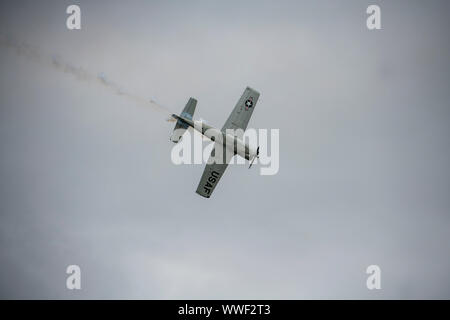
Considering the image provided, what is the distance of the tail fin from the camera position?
29000mm

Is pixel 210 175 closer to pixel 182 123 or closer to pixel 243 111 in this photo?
pixel 182 123

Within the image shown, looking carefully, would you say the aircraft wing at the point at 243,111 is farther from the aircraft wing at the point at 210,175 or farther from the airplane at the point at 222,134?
the aircraft wing at the point at 210,175

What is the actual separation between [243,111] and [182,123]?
4.94 metres

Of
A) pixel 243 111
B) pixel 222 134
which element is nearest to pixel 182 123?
pixel 222 134

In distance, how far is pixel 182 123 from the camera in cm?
2917

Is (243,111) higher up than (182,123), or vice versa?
(243,111)

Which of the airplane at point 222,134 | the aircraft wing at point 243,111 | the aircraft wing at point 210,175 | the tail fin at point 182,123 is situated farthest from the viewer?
the aircraft wing at point 210,175

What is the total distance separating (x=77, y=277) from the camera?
128 feet

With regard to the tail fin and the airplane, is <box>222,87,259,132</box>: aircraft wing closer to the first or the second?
the airplane

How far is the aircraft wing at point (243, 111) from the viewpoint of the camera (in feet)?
103

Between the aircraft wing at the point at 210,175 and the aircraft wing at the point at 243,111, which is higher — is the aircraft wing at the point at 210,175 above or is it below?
below

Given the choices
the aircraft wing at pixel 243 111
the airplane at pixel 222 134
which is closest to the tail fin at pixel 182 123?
the airplane at pixel 222 134

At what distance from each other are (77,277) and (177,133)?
18284 mm
